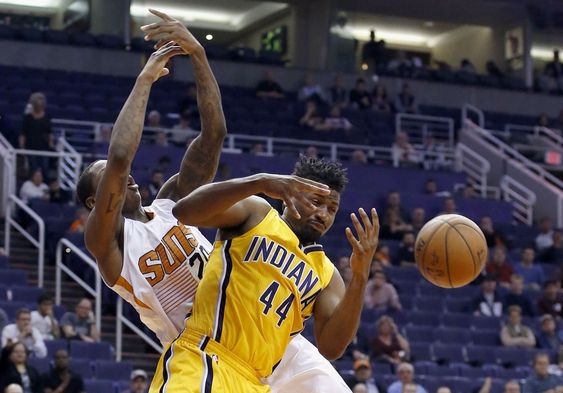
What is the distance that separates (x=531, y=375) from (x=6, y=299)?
609 centimetres

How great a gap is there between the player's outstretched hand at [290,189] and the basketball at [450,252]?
2.18 meters

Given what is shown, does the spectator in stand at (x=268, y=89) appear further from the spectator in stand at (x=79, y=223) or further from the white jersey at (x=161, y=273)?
the white jersey at (x=161, y=273)

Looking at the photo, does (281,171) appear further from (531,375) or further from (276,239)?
(276,239)

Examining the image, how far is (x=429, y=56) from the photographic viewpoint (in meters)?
30.9

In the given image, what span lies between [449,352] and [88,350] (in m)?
4.78

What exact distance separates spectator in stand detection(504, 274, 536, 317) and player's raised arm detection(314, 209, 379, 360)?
37.7 ft

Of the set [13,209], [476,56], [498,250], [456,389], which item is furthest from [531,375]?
[476,56]

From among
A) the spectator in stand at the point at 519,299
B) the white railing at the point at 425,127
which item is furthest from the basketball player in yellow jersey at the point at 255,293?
the white railing at the point at 425,127

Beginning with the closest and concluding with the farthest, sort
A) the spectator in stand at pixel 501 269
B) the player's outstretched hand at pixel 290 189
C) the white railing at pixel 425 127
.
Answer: the player's outstretched hand at pixel 290 189, the spectator in stand at pixel 501 269, the white railing at pixel 425 127

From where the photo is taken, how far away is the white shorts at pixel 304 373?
646cm

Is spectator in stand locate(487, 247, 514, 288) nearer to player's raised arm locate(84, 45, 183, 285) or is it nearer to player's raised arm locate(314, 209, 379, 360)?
player's raised arm locate(314, 209, 379, 360)

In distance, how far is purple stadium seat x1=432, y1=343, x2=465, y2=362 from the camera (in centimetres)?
1545

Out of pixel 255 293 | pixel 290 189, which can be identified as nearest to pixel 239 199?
pixel 290 189

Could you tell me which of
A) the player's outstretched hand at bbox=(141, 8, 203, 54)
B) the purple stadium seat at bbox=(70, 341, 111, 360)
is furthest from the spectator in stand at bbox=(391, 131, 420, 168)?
the player's outstretched hand at bbox=(141, 8, 203, 54)
